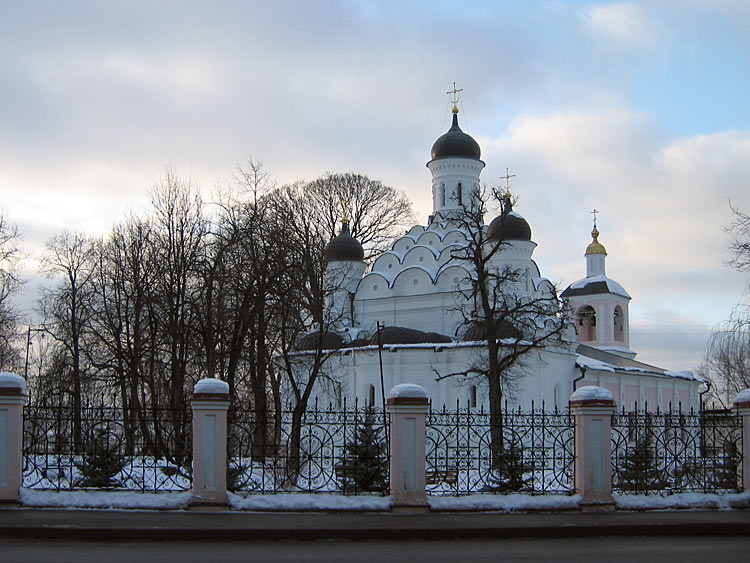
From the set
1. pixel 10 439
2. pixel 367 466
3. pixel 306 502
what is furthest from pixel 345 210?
pixel 10 439

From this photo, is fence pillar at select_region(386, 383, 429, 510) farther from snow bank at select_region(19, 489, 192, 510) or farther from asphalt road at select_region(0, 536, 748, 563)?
snow bank at select_region(19, 489, 192, 510)

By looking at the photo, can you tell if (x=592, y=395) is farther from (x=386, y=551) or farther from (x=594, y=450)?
(x=386, y=551)

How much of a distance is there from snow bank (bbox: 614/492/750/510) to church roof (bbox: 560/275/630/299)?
35.0m

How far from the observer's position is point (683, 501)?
12.5m

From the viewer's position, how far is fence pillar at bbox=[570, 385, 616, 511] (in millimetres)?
12039

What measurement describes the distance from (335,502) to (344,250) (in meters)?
26.8

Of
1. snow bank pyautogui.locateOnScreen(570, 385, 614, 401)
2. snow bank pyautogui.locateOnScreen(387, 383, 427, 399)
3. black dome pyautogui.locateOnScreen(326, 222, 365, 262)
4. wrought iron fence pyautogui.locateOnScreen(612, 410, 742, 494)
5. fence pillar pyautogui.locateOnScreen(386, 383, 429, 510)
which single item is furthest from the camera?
black dome pyautogui.locateOnScreen(326, 222, 365, 262)

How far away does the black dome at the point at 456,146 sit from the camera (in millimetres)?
38406

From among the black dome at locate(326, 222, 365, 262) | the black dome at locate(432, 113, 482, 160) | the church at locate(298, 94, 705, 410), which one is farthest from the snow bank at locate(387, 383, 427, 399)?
the black dome at locate(432, 113, 482, 160)

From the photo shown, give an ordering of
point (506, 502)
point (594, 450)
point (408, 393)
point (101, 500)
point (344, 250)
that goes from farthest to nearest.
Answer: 1. point (344, 250)
2. point (594, 450)
3. point (506, 502)
4. point (408, 393)
5. point (101, 500)

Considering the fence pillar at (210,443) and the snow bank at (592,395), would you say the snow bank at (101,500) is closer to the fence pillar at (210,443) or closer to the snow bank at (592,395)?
the fence pillar at (210,443)

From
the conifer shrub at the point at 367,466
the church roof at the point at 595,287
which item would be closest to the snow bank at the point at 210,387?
the conifer shrub at the point at 367,466

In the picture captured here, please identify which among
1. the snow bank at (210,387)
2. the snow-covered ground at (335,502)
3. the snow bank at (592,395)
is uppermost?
the snow bank at (210,387)

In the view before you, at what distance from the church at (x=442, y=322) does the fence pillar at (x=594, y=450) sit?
16632 millimetres
